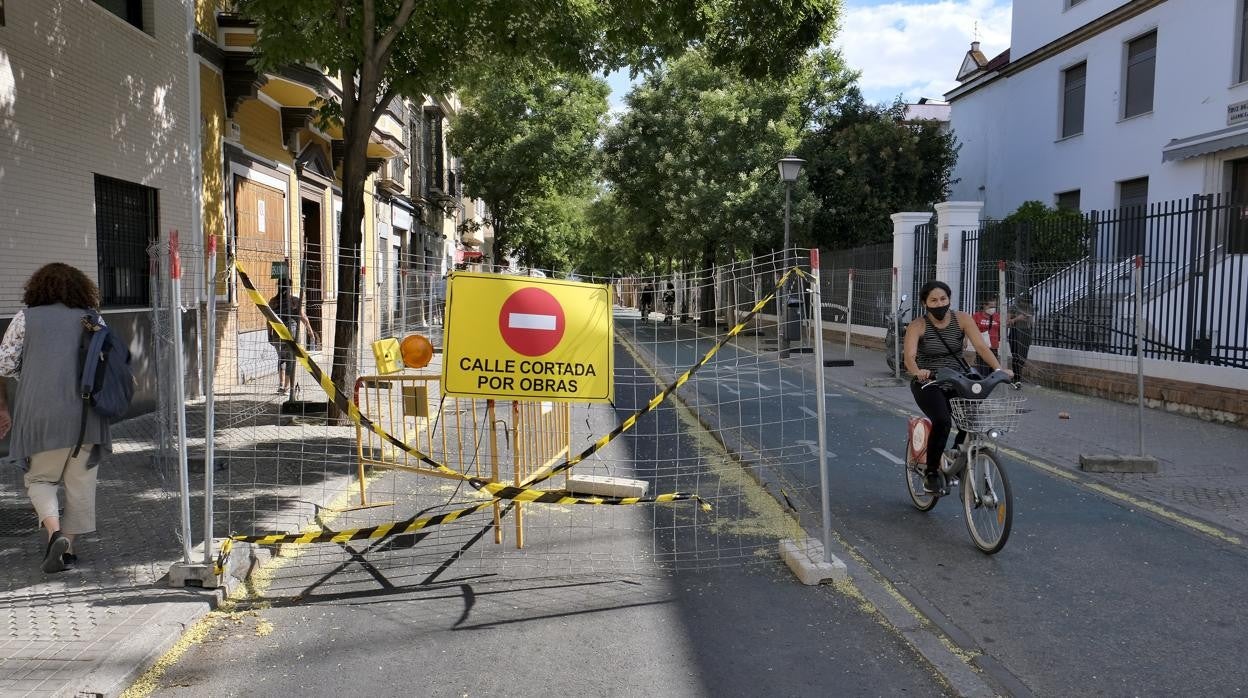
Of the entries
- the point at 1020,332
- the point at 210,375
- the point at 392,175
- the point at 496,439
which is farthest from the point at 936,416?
the point at 392,175

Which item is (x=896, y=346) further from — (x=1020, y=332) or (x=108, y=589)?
(x=108, y=589)

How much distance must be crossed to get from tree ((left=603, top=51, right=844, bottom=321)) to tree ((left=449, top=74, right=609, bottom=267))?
5.70ft

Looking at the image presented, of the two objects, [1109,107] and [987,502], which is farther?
[1109,107]

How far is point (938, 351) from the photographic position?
239 inches

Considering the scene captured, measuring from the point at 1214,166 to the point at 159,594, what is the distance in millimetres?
18489

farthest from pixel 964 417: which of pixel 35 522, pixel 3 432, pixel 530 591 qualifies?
pixel 35 522

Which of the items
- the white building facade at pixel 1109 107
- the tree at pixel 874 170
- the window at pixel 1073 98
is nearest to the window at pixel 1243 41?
the white building facade at pixel 1109 107

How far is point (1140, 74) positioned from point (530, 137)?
58.5ft

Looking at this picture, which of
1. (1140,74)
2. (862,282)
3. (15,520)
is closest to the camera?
(15,520)

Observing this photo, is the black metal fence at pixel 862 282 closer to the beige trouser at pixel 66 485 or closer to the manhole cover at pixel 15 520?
the manhole cover at pixel 15 520

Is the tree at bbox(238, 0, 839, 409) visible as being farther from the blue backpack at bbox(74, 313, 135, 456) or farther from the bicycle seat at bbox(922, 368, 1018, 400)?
the bicycle seat at bbox(922, 368, 1018, 400)

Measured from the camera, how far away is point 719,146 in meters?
26.8

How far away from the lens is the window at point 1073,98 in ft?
70.2

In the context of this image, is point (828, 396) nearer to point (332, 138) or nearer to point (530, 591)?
point (530, 591)
